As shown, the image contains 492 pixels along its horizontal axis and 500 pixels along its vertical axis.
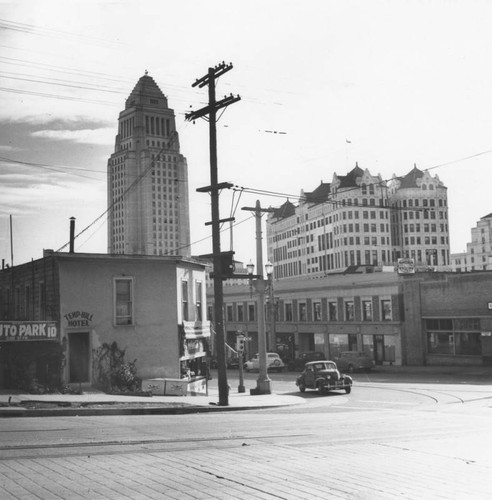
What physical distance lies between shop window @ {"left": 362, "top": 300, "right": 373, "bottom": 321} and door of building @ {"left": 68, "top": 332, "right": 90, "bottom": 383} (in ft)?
110

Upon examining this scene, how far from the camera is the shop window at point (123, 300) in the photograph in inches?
1099

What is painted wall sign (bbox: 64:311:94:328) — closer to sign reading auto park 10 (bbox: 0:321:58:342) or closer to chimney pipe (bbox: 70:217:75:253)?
sign reading auto park 10 (bbox: 0:321:58:342)

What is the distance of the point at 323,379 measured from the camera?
3128 centimetres

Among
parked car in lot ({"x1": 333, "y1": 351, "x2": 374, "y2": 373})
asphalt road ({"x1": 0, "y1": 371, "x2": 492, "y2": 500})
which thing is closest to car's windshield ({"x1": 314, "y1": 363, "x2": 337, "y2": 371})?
parked car in lot ({"x1": 333, "y1": 351, "x2": 374, "y2": 373})

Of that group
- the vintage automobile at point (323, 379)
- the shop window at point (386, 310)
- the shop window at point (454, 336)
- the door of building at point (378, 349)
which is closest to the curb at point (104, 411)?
the vintage automobile at point (323, 379)

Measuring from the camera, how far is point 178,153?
132 meters

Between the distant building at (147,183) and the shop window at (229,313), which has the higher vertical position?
the distant building at (147,183)

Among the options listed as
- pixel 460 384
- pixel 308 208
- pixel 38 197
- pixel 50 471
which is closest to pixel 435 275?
pixel 460 384

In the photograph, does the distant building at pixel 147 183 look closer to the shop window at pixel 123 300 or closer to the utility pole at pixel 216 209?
the shop window at pixel 123 300

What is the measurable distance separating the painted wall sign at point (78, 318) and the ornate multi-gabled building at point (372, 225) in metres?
114

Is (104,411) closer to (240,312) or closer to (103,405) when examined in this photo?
(103,405)

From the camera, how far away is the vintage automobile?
1231 inches

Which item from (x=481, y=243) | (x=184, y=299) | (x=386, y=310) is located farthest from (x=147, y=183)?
(x=184, y=299)

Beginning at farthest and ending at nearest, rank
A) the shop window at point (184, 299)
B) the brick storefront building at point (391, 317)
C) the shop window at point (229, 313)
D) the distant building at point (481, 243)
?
the distant building at point (481, 243) < the shop window at point (229, 313) < the brick storefront building at point (391, 317) < the shop window at point (184, 299)
